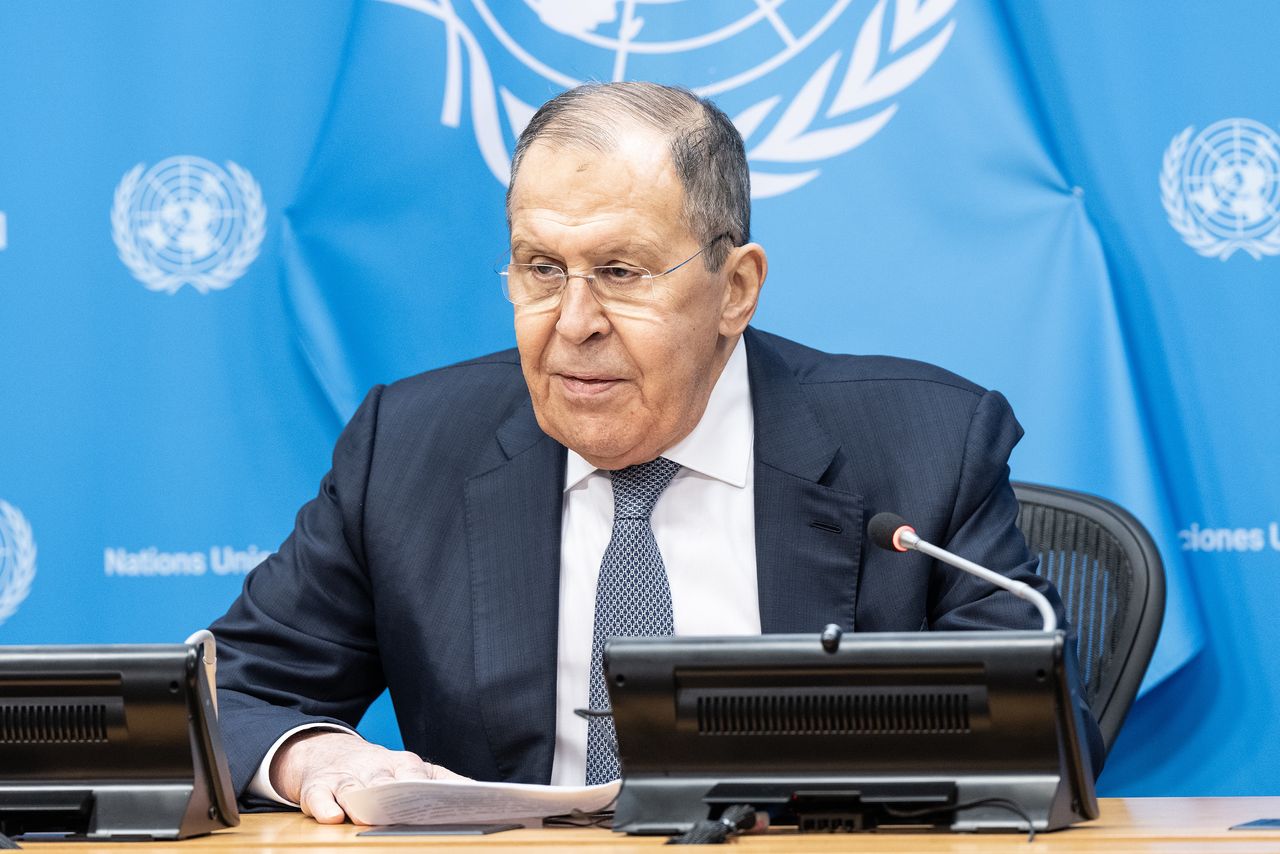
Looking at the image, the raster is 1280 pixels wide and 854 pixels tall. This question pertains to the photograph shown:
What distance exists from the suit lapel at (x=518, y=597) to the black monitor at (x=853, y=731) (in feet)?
2.15

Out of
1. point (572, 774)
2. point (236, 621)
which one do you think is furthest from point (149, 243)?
point (572, 774)

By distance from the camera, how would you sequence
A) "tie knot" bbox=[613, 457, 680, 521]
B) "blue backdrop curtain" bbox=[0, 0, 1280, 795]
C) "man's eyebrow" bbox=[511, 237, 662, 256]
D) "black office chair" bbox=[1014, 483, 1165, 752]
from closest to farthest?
"man's eyebrow" bbox=[511, 237, 662, 256] → "tie knot" bbox=[613, 457, 680, 521] → "black office chair" bbox=[1014, 483, 1165, 752] → "blue backdrop curtain" bbox=[0, 0, 1280, 795]

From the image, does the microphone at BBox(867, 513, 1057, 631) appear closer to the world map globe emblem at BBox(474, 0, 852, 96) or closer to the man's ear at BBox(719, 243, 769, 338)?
the man's ear at BBox(719, 243, 769, 338)

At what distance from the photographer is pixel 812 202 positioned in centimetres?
311

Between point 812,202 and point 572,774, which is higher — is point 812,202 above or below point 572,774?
above

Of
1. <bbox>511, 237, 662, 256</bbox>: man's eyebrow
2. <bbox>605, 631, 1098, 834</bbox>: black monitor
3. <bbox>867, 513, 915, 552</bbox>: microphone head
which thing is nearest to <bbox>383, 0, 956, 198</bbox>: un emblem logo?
<bbox>511, 237, 662, 256</bbox>: man's eyebrow

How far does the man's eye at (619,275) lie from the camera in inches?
88.4

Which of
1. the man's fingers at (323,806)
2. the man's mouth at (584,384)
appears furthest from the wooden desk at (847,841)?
the man's mouth at (584,384)

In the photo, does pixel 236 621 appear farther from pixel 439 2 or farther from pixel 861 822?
pixel 439 2

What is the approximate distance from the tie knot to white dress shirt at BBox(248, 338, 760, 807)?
13 mm

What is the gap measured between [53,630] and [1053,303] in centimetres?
210

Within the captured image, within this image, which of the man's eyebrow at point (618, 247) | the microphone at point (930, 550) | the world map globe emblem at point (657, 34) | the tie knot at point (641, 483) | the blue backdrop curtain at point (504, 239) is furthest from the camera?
the world map globe emblem at point (657, 34)

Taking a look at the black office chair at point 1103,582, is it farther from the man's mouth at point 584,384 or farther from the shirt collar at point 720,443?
the man's mouth at point 584,384

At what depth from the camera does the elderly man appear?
225cm
